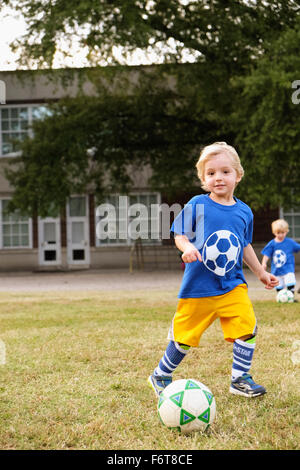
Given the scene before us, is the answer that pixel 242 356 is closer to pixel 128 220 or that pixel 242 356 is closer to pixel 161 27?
pixel 161 27

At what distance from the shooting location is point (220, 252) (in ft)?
13.1

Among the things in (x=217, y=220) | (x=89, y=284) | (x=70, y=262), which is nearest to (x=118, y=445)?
(x=217, y=220)

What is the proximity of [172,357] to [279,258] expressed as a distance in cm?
669

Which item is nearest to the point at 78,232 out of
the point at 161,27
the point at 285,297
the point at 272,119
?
the point at 161,27

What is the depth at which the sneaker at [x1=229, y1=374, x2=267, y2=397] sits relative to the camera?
401 centimetres

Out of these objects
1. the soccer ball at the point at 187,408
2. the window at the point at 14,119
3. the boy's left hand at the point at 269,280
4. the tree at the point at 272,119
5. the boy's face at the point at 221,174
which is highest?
the window at the point at 14,119

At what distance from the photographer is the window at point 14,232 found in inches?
1010

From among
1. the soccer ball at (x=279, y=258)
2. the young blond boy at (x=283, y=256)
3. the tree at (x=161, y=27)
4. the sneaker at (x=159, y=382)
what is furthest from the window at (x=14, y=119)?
the sneaker at (x=159, y=382)

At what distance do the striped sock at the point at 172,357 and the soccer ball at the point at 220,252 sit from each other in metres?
0.60

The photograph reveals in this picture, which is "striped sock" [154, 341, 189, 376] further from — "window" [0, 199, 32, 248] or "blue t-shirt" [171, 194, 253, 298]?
"window" [0, 199, 32, 248]

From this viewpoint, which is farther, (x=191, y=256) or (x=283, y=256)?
(x=283, y=256)

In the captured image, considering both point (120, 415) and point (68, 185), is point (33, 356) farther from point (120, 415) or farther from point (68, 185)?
point (68, 185)

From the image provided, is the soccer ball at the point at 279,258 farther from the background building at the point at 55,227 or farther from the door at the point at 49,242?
the door at the point at 49,242

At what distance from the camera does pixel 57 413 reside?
12.3 feet
